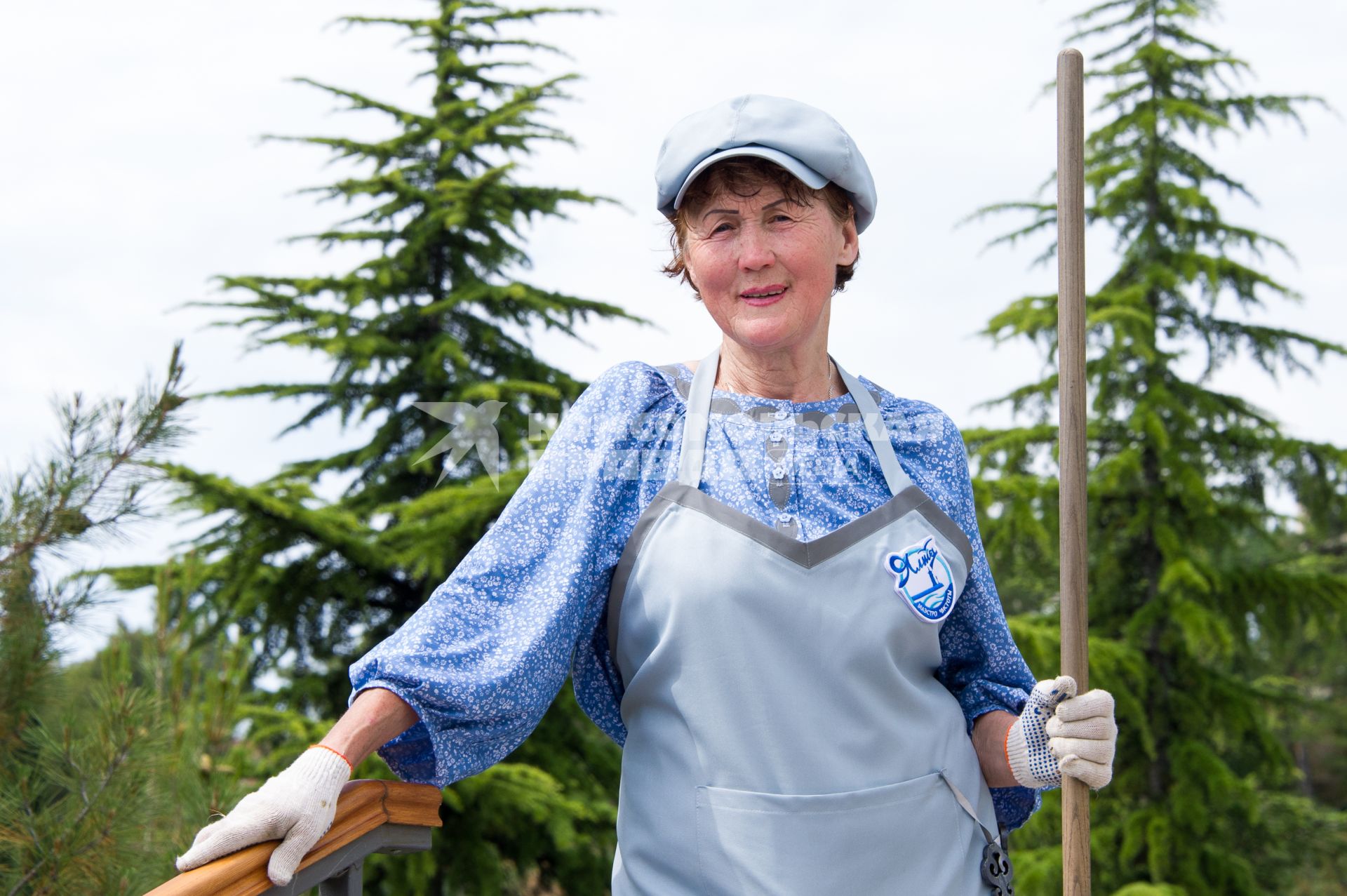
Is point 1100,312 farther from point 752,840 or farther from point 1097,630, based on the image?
point 752,840

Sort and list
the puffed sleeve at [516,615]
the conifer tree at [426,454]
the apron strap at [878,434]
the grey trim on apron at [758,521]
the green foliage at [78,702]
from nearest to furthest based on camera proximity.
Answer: the puffed sleeve at [516,615] < the grey trim on apron at [758,521] < the apron strap at [878,434] < the green foliage at [78,702] < the conifer tree at [426,454]

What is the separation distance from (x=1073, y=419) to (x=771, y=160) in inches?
19.6

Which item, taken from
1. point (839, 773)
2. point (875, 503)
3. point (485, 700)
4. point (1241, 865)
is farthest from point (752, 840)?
point (1241, 865)

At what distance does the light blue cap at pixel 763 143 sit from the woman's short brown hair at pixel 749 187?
2cm

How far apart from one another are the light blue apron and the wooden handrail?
25 cm

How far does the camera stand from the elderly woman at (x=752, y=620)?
134cm

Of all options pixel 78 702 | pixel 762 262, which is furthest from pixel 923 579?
pixel 78 702

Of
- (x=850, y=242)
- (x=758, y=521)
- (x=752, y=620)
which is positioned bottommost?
(x=752, y=620)

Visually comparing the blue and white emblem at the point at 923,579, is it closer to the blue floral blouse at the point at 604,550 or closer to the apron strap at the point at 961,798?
the blue floral blouse at the point at 604,550

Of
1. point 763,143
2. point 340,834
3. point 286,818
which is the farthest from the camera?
point 763,143

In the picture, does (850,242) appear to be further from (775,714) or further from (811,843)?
(811,843)

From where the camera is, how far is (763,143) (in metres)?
1.45

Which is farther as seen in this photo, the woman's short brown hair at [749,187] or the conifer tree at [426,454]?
the conifer tree at [426,454]

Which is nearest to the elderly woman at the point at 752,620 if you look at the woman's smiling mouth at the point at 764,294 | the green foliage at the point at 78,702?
the woman's smiling mouth at the point at 764,294
